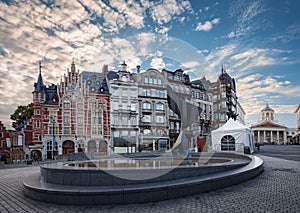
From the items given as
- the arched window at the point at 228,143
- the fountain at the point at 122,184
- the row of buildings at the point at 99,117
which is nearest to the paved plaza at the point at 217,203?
the fountain at the point at 122,184

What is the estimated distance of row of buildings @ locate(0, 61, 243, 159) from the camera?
133 feet

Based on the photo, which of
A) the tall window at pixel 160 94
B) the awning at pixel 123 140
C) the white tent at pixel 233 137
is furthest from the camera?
the tall window at pixel 160 94

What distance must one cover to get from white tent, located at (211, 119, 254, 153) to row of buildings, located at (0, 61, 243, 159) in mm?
8520

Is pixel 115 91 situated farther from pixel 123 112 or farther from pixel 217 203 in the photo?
pixel 217 203

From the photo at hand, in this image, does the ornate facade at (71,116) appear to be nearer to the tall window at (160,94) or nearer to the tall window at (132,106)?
the tall window at (132,106)

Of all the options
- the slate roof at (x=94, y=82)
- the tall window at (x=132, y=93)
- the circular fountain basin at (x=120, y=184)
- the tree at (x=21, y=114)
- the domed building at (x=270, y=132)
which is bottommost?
the domed building at (x=270, y=132)

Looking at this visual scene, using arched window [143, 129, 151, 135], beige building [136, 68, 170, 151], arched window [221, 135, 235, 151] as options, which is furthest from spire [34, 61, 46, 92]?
arched window [221, 135, 235, 151]

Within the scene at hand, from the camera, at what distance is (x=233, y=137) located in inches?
1147

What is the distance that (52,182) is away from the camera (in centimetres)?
938

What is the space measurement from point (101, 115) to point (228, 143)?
2508cm

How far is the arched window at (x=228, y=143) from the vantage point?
96.4ft

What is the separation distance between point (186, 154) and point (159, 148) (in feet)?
107

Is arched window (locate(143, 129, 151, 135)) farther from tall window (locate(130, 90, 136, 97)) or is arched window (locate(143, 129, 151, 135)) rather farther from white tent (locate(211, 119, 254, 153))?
white tent (locate(211, 119, 254, 153))

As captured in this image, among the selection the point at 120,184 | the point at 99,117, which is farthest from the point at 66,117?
the point at 120,184
